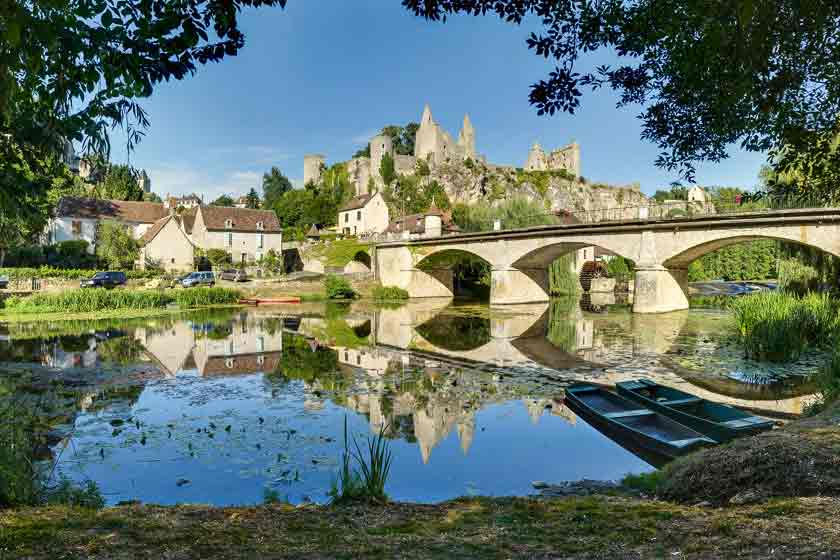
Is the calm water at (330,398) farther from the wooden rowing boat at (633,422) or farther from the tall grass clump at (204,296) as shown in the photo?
the tall grass clump at (204,296)

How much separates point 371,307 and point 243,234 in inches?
962

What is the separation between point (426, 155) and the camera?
85500 millimetres

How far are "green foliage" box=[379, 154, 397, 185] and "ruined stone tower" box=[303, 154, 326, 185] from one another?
16.2 meters

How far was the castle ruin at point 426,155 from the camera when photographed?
8460 cm

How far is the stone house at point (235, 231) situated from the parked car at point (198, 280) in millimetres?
12722

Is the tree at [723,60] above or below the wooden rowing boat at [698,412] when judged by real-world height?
above

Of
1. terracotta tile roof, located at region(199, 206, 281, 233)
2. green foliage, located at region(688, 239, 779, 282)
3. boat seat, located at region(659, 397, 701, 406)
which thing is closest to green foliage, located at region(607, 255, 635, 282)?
green foliage, located at region(688, 239, 779, 282)

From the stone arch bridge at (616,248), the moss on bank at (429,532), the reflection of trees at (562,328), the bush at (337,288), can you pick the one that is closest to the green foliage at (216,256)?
the bush at (337,288)

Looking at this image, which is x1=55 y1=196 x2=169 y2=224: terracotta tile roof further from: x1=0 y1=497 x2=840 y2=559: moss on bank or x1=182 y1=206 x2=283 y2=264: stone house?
x1=0 y1=497 x2=840 y2=559: moss on bank

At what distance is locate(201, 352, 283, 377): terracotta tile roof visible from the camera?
566 inches

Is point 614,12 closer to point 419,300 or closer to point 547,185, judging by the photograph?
point 419,300

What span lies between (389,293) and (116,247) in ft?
80.8

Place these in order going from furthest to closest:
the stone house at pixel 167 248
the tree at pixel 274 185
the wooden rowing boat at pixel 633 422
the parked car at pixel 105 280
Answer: the tree at pixel 274 185 → the stone house at pixel 167 248 → the parked car at pixel 105 280 → the wooden rowing boat at pixel 633 422

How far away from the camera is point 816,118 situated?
20.0 ft
